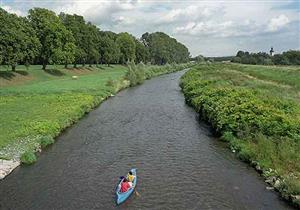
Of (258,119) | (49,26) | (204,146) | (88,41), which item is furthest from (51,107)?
(88,41)

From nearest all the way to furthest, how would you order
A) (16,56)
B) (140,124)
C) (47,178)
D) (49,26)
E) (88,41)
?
(47,178), (140,124), (16,56), (49,26), (88,41)

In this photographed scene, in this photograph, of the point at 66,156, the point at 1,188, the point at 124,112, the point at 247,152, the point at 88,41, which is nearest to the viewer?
the point at 1,188

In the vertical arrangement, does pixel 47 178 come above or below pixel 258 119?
below

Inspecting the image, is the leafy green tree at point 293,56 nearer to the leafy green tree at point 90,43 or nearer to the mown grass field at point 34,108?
the leafy green tree at point 90,43

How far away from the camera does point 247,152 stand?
28172 millimetres

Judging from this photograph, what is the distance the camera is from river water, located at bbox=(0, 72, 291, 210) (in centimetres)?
2141

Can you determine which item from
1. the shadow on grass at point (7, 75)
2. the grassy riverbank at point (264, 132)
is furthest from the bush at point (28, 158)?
the shadow on grass at point (7, 75)

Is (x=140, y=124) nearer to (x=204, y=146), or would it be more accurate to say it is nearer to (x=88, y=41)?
(x=204, y=146)

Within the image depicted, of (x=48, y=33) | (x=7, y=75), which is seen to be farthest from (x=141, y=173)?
(x=48, y=33)

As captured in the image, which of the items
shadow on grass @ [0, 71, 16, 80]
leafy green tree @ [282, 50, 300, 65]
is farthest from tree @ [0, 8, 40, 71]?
leafy green tree @ [282, 50, 300, 65]

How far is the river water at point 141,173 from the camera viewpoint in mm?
21406

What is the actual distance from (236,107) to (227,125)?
2.14 metres

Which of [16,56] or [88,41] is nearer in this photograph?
[16,56]

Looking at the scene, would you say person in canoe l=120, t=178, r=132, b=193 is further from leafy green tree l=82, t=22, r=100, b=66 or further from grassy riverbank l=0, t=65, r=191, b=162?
leafy green tree l=82, t=22, r=100, b=66
